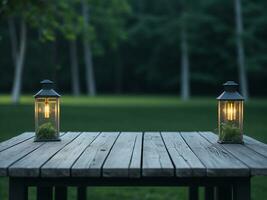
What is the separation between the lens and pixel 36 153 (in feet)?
12.9

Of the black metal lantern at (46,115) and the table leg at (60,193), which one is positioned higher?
the black metal lantern at (46,115)

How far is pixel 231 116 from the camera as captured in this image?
465cm

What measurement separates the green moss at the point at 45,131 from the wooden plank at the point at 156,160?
75 centimetres

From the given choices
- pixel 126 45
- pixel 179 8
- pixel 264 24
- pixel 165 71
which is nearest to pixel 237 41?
pixel 264 24

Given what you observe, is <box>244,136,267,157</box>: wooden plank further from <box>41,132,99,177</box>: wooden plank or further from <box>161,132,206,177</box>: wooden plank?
<box>41,132,99,177</box>: wooden plank

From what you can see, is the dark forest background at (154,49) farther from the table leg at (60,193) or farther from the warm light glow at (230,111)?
the warm light glow at (230,111)

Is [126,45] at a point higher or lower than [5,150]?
higher

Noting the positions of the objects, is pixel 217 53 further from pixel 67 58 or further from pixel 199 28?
pixel 67 58

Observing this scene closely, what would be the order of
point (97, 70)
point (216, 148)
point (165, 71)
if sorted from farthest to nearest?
point (97, 70)
point (165, 71)
point (216, 148)

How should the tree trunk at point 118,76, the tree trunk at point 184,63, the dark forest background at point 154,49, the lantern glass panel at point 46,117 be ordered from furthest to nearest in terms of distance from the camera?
the tree trunk at point 118,76 < the tree trunk at point 184,63 < the dark forest background at point 154,49 < the lantern glass panel at point 46,117

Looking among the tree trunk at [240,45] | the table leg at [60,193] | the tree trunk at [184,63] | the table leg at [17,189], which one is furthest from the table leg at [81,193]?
the tree trunk at [184,63]

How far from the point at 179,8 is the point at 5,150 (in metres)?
46.3

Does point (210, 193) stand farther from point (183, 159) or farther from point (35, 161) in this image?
point (35, 161)

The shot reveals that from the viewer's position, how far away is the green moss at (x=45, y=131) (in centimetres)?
474
